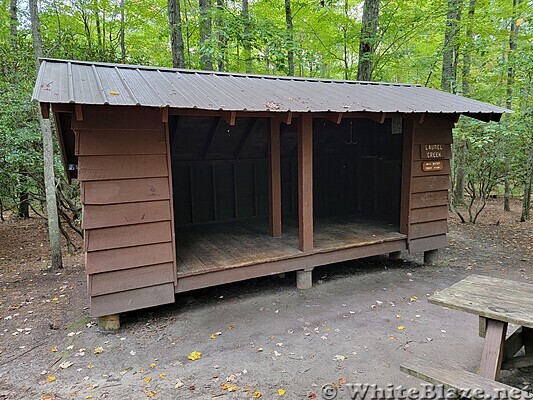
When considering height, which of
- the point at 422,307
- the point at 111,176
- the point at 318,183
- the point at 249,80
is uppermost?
the point at 249,80

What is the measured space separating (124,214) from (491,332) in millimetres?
3061

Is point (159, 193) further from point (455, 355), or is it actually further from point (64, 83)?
point (455, 355)

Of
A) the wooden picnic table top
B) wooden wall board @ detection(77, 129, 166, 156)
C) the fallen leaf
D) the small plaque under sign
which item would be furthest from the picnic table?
wooden wall board @ detection(77, 129, 166, 156)

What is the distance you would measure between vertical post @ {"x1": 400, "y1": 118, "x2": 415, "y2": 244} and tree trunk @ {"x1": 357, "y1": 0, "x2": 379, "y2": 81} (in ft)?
10.1

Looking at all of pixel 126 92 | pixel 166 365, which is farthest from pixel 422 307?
pixel 126 92

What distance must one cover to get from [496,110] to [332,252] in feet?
9.35

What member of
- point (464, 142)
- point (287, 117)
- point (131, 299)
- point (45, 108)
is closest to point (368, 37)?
point (464, 142)

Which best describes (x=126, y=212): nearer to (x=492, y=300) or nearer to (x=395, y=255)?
(x=492, y=300)

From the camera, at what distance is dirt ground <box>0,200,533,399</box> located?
261cm

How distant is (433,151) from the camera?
505cm

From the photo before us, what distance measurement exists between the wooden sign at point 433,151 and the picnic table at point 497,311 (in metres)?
2.64

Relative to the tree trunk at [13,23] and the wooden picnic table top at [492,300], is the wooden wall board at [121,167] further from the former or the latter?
the tree trunk at [13,23]

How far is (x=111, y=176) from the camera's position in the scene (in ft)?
10.6

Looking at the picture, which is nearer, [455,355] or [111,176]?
[455,355]
